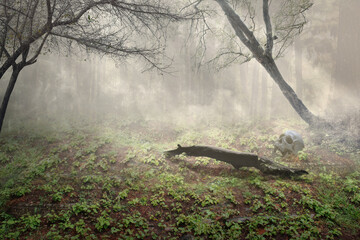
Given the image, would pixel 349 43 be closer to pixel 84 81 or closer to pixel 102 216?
pixel 102 216

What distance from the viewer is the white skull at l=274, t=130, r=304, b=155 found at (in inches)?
278

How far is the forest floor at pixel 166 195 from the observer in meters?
3.50

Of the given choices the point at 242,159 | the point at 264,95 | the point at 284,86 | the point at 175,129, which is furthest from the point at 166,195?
the point at 264,95

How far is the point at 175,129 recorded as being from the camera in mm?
11531

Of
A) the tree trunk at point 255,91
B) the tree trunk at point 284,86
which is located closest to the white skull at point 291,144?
the tree trunk at point 284,86

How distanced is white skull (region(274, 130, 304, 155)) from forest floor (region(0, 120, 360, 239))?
1.15ft

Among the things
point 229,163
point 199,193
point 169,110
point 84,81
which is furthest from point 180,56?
point 199,193

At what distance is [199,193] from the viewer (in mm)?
4797

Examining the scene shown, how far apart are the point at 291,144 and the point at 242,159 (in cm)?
243

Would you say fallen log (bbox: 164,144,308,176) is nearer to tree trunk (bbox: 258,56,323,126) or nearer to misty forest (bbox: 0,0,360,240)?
misty forest (bbox: 0,0,360,240)

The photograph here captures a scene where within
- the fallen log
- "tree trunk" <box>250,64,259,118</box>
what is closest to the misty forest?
the fallen log

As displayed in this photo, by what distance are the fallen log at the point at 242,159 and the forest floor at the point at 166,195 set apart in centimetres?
21

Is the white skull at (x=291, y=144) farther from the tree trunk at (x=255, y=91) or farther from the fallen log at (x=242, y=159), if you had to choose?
the tree trunk at (x=255, y=91)

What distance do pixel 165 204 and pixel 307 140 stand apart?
23.2 ft
